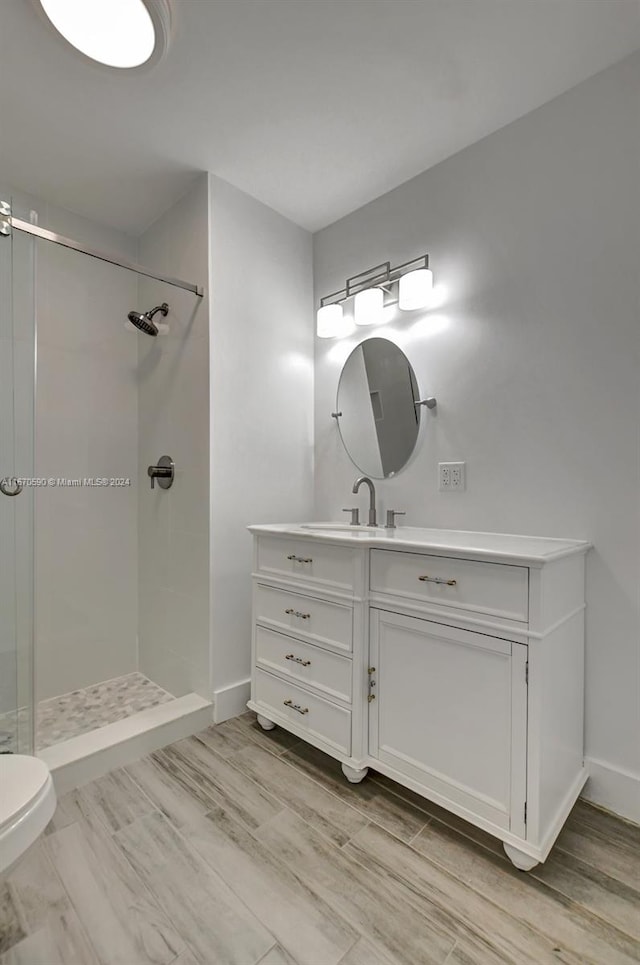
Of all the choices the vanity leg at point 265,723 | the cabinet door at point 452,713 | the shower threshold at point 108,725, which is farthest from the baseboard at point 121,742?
the cabinet door at point 452,713

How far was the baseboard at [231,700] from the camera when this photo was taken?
2061 millimetres

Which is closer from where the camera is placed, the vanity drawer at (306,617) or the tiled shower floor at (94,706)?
the vanity drawer at (306,617)

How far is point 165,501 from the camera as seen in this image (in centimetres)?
239

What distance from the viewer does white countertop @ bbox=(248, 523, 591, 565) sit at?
4.27 ft

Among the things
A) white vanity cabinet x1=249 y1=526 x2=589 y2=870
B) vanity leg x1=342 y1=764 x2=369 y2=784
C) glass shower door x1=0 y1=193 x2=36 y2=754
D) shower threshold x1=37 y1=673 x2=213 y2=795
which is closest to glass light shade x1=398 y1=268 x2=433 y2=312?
white vanity cabinet x1=249 y1=526 x2=589 y2=870

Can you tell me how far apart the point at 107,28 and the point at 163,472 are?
1.64m

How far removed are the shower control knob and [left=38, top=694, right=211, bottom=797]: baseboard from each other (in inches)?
41.2

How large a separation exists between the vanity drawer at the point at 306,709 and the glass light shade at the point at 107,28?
230 cm

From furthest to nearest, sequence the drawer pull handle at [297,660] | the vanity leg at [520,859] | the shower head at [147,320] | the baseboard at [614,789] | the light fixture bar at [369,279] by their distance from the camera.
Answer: the shower head at [147,320], the light fixture bar at [369,279], the drawer pull handle at [297,660], the baseboard at [614,789], the vanity leg at [520,859]

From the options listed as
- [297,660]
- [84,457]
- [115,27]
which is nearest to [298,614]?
[297,660]

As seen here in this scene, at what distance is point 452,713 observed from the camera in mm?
1399

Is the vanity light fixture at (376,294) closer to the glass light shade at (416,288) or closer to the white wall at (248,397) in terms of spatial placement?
the glass light shade at (416,288)

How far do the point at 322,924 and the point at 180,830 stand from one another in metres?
0.54

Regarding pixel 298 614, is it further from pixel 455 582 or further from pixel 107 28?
pixel 107 28
